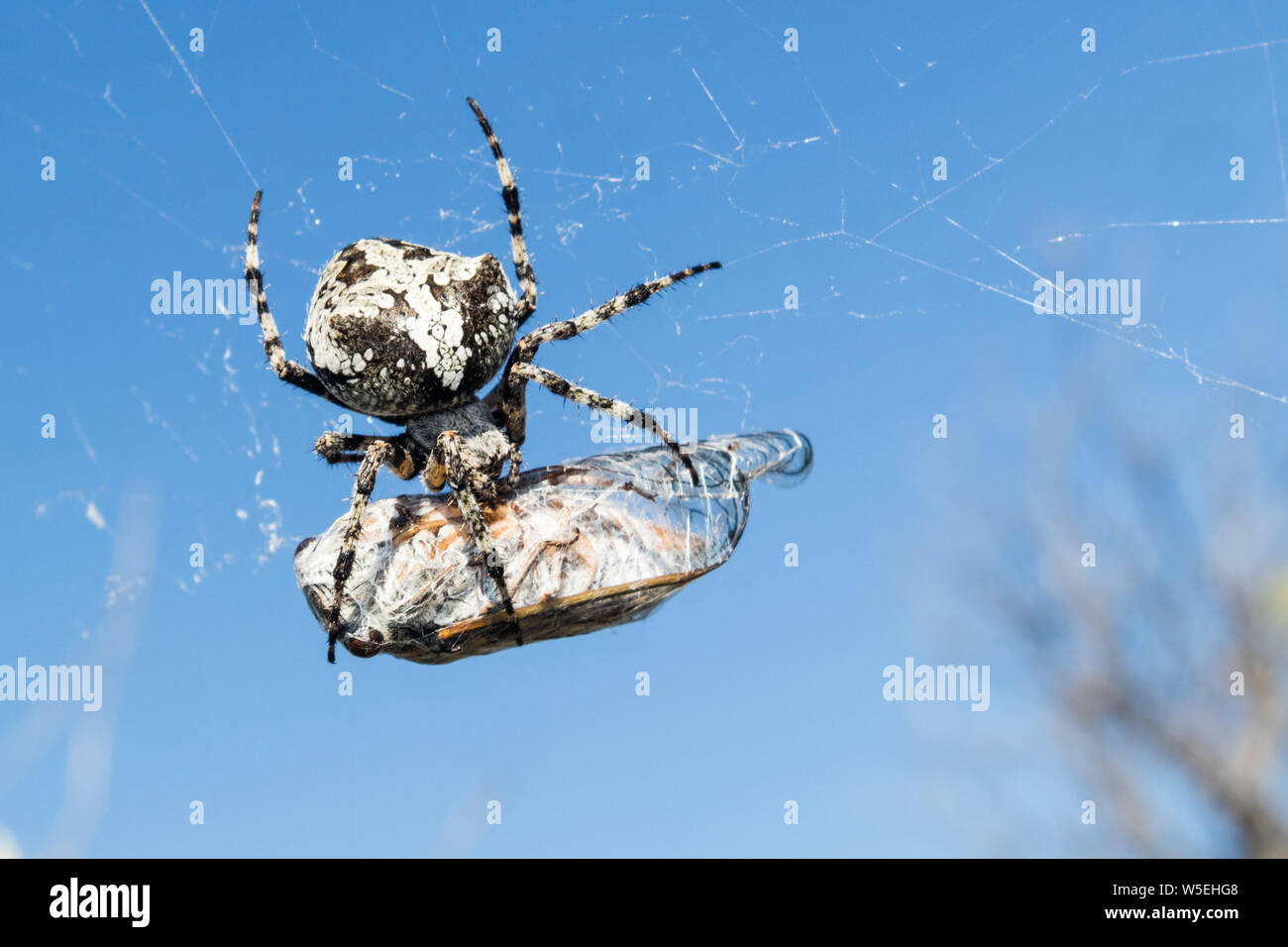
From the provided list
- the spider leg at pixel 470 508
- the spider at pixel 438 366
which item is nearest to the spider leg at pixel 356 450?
the spider at pixel 438 366

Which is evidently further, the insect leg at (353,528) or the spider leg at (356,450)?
the spider leg at (356,450)

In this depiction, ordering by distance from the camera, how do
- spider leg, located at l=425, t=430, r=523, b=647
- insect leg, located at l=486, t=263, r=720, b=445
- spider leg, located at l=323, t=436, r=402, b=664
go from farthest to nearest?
insect leg, located at l=486, t=263, r=720, b=445 → spider leg, located at l=323, t=436, r=402, b=664 → spider leg, located at l=425, t=430, r=523, b=647

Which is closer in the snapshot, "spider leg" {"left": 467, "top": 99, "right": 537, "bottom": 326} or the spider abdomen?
the spider abdomen

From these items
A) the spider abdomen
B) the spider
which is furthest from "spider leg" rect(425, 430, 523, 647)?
the spider abdomen

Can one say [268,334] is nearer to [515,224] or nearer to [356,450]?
[356,450]

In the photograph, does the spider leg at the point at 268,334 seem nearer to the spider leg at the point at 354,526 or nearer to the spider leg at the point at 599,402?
the spider leg at the point at 354,526

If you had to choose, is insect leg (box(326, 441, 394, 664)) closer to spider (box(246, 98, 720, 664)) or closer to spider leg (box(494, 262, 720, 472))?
spider (box(246, 98, 720, 664))

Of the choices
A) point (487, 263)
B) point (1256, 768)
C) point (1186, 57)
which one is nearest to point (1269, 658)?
point (1256, 768)

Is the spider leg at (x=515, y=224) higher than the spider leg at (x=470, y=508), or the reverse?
the spider leg at (x=515, y=224)
